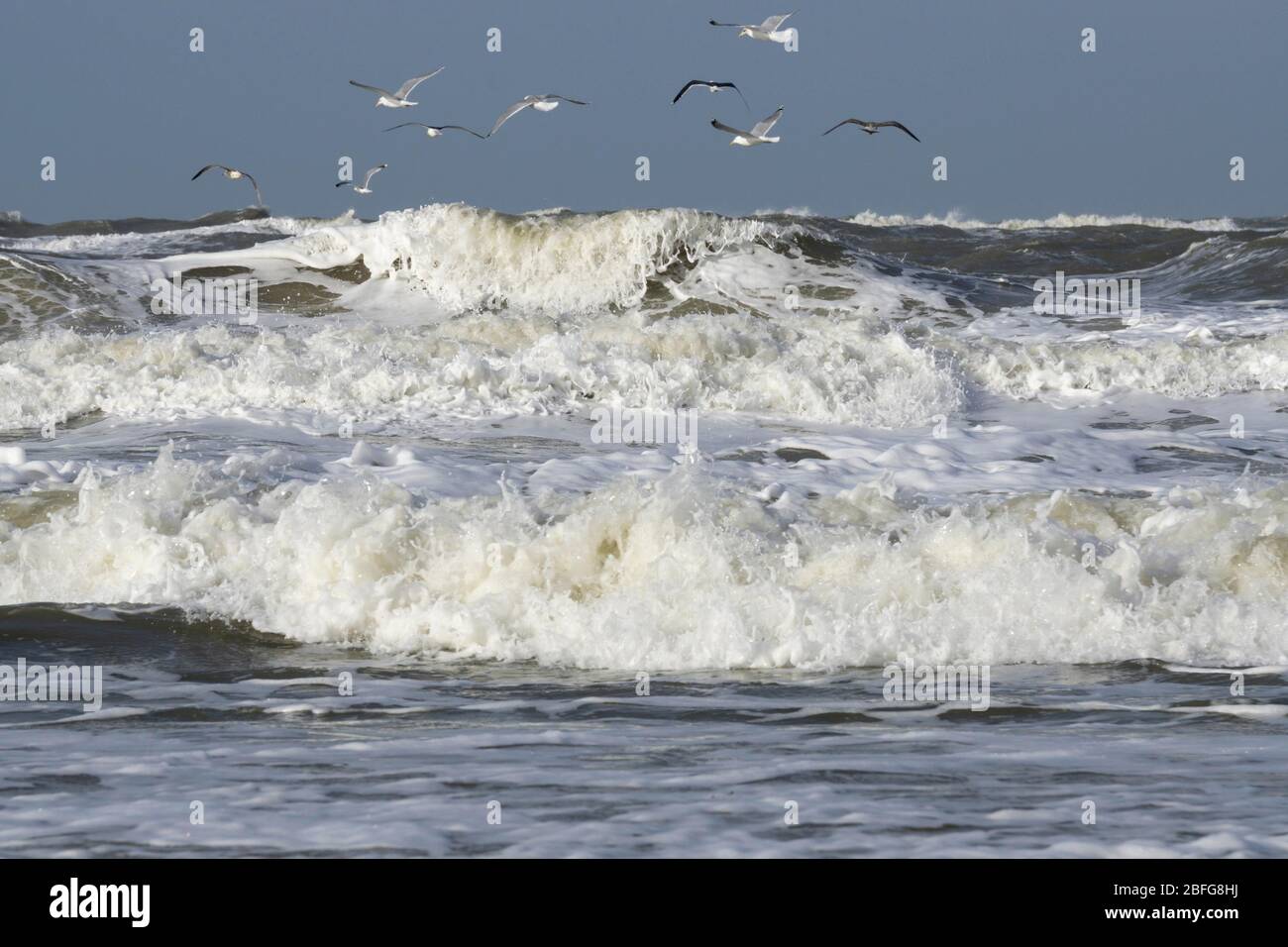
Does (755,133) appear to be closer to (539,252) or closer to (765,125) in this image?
(765,125)

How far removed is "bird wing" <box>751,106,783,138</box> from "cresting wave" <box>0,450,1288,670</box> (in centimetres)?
854

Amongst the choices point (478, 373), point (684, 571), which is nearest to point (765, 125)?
point (478, 373)

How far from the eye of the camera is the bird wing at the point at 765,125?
52.9ft

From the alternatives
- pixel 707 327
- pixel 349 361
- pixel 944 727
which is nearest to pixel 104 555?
pixel 944 727

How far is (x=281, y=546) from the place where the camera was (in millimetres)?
7594

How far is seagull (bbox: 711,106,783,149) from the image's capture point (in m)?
15.9

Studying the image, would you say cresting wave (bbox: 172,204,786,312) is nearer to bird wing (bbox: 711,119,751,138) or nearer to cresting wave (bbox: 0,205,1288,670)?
cresting wave (bbox: 0,205,1288,670)

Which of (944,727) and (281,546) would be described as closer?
(944,727)

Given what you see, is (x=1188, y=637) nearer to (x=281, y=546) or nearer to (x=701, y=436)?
(x=281, y=546)

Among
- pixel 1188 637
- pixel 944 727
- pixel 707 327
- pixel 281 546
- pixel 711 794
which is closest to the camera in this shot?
pixel 711 794

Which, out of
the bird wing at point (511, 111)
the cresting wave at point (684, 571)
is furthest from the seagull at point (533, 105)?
the cresting wave at point (684, 571)

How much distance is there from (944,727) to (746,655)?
4.42 feet

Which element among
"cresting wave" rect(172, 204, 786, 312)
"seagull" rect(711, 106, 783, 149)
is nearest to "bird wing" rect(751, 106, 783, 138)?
"seagull" rect(711, 106, 783, 149)
